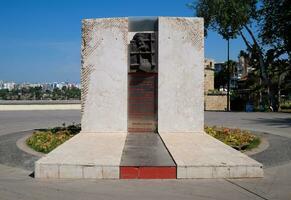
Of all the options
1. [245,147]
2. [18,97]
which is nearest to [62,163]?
[245,147]

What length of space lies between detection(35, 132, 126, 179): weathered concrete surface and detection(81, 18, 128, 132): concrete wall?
3.41 m

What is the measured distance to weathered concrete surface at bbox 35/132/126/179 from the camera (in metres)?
7.85

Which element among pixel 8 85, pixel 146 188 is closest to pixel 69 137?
pixel 146 188

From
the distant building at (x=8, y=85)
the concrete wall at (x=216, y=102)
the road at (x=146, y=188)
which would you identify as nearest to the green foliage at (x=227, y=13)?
the concrete wall at (x=216, y=102)

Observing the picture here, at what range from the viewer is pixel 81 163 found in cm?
799

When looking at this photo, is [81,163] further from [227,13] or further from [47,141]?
[227,13]

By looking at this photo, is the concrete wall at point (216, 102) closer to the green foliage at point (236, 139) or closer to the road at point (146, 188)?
the green foliage at point (236, 139)

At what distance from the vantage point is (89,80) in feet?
45.0

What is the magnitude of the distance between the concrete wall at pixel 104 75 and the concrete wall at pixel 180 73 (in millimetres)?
1218

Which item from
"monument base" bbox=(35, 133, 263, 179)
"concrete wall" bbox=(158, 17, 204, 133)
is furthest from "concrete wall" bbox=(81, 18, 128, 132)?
"monument base" bbox=(35, 133, 263, 179)

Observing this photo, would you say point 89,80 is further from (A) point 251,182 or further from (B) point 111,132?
(A) point 251,182

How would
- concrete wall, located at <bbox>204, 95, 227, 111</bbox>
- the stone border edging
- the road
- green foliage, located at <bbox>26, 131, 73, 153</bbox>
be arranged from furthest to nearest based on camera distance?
1. concrete wall, located at <bbox>204, 95, 227, 111</bbox>
2. green foliage, located at <bbox>26, 131, 73, 153</bbox>
3. the stone border edging
4. the road

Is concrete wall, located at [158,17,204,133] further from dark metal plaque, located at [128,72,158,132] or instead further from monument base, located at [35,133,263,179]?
monument base, located at [35,133,263,179]

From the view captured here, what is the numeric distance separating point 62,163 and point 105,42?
21.4 ft
